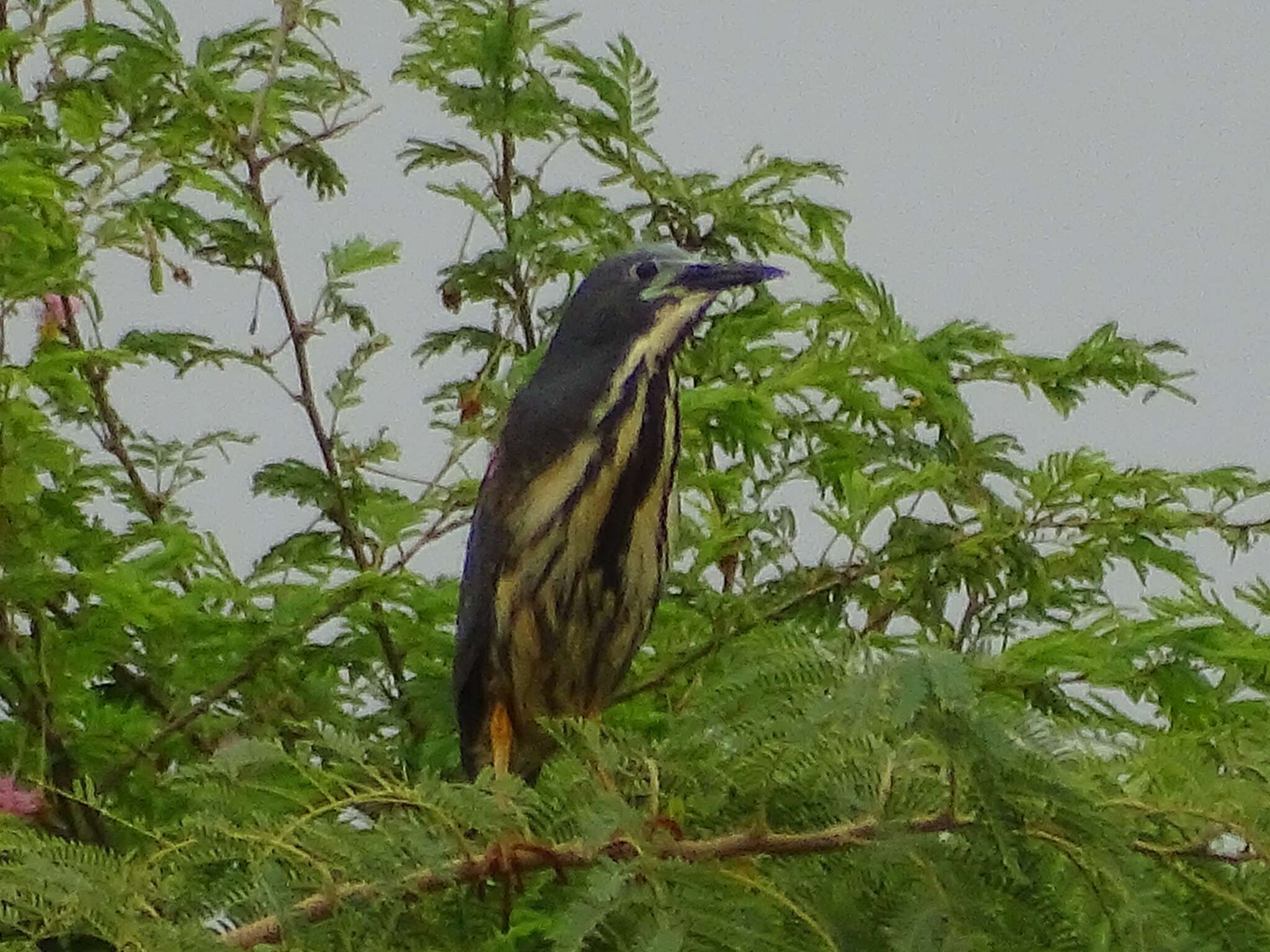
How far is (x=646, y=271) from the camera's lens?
1.16 metres

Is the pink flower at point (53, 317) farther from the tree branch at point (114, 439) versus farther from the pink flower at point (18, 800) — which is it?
the pink flower at point (18, 800)

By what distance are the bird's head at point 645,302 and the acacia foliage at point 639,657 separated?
71 mm

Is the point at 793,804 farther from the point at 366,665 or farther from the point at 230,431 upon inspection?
the point at 230,431

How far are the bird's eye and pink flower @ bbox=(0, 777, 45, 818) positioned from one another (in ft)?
1.81

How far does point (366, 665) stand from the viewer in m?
1.28

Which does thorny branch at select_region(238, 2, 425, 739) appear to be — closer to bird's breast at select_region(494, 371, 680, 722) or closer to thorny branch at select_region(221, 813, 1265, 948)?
bird's breast at select_region(494, 371, 680, 722)

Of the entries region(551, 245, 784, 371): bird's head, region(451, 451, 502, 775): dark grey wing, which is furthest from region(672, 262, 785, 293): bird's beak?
region(451, 451, 502, 775): dark grey wing

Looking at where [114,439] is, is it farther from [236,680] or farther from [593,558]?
[593,558]

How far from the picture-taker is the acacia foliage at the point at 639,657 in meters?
0.60

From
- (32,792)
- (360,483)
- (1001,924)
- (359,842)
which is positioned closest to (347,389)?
(360,483)

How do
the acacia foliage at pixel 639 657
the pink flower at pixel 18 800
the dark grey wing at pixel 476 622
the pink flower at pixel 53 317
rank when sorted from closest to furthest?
the acacia foliage at pixel 639 657 < the pink flower at pixel 18 800 < the dark grey wing at pixel 476 622 < the pink flower at pixel 53 317

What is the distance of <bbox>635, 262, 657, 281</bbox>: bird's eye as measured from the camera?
3.79 ft

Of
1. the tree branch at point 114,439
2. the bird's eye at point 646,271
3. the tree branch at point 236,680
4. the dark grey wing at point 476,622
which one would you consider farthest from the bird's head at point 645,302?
the tree branch at point 114,439

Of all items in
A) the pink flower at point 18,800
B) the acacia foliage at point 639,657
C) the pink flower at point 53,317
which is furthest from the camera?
the pink flower at point 53,317
